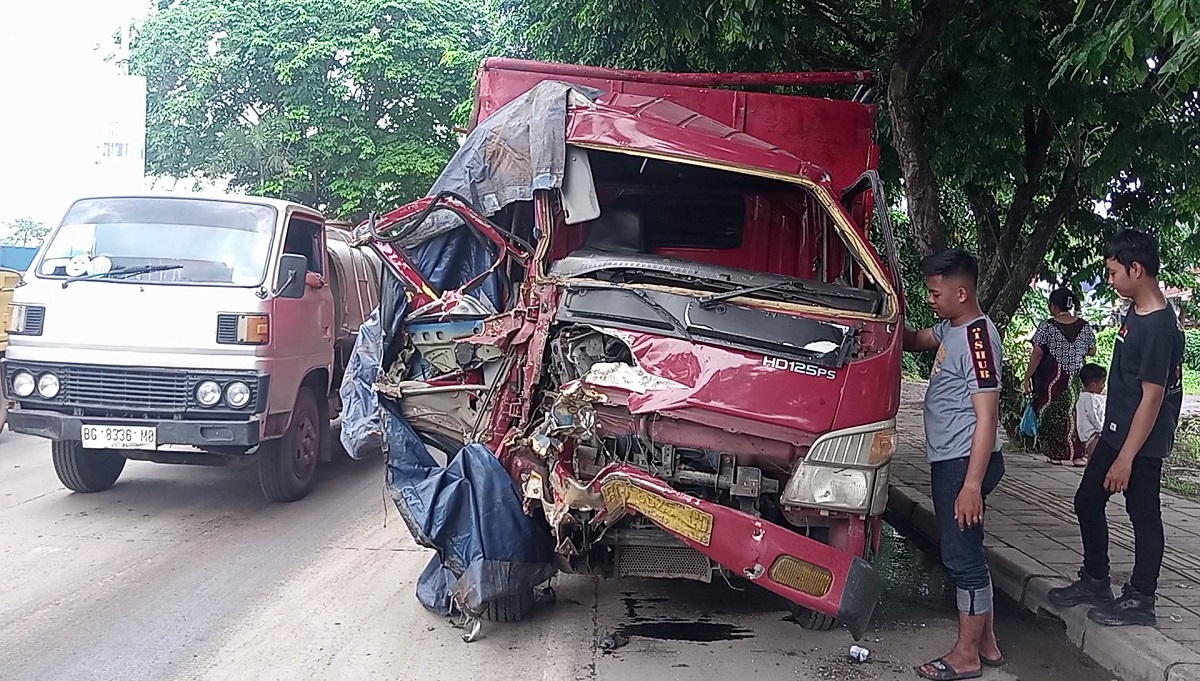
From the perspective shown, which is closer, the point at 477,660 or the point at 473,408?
the point at 477,660

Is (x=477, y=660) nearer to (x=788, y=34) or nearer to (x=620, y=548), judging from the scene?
(x=620, y=548)

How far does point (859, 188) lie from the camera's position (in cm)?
558

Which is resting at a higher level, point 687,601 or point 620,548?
point 620,548

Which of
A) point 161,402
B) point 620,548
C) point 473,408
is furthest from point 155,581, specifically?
point 620,548

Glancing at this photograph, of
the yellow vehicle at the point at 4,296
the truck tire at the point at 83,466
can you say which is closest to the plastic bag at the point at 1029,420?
the truck tire at the point at 83,466

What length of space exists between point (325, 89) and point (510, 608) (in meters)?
17.4

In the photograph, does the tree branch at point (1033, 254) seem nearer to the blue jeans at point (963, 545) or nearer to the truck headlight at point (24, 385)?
the blue jeans at point (963, 545)

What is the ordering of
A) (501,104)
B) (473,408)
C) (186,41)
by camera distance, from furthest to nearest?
1. (186,41)
2. (501,104)
3. (473,408)

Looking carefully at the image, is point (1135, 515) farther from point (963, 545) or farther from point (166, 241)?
point (166, 241)

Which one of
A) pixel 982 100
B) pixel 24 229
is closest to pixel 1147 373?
pixel 982 100

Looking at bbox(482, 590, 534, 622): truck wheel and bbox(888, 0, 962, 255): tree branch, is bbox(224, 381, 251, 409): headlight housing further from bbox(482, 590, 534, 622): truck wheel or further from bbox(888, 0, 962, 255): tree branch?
bbox(888, 0, 962, 255): tree branch

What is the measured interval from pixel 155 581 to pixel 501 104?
349 cm

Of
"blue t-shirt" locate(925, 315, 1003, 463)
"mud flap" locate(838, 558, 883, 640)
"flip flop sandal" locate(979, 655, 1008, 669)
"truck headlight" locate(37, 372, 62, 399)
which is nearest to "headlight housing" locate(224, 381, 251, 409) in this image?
"truck headlight" locate(37, 372, 62, 399)

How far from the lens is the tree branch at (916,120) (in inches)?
285
